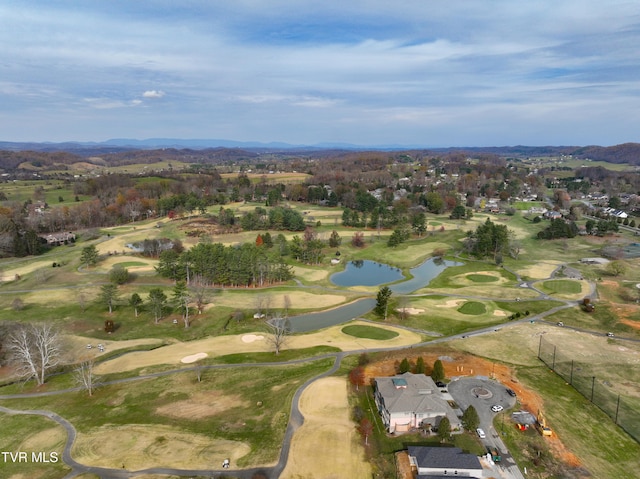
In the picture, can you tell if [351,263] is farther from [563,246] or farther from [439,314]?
[563,246]

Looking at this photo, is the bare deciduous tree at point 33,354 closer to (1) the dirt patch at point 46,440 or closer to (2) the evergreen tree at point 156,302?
(1) the dirt patch at point 46,440

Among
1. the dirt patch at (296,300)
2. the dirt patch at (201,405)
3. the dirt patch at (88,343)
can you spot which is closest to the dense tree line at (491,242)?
the dirt patch at (296,300)

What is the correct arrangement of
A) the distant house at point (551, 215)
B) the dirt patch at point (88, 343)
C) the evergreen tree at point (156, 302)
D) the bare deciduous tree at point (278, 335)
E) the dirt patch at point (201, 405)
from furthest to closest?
the distant house at point (551, 215) → the evergreen tree at point (156, 302) → the dirt patch at point (88, 343) → the bare deciduous tree at point (278, 335) → the dirt patch at point (201, 405)

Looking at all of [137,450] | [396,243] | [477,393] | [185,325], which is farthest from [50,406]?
[396,243]

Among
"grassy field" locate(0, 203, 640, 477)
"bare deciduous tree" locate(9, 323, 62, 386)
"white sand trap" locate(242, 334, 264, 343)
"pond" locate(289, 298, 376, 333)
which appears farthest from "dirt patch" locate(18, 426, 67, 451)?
"pond" locate(289, 298, 376, 333)

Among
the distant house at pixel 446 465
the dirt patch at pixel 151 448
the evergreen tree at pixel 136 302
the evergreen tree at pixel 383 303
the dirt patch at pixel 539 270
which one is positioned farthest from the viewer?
the dirt patch at pixel 539 270

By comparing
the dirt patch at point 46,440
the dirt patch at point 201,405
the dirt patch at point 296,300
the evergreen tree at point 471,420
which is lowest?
the dirt patch at point 46,440
